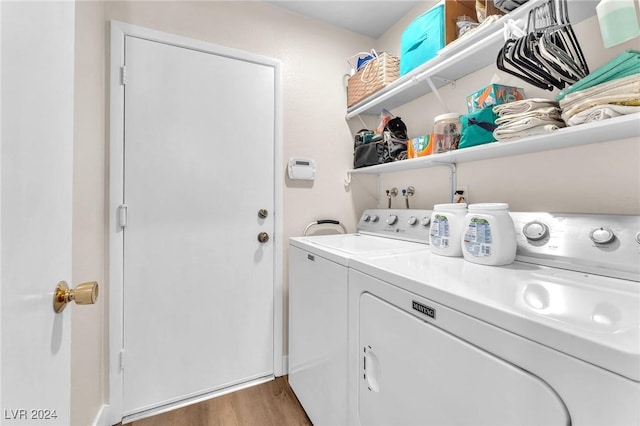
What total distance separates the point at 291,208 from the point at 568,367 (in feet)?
5.42

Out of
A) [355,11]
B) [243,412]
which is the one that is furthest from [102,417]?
[355,11]

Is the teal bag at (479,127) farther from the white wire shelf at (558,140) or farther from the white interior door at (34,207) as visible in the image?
the white interior door at (34,207)

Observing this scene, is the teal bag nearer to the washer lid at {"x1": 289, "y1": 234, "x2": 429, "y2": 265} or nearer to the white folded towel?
the white folded towel

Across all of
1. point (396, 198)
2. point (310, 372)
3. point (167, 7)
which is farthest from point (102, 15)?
point (310, 372)

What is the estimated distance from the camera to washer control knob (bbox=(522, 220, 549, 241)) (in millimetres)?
1004

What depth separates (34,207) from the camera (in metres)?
0.48

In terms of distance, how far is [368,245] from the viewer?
4.98ft

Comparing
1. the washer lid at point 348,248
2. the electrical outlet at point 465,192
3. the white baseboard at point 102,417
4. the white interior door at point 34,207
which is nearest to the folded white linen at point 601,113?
the electrical outlet at point 465,192

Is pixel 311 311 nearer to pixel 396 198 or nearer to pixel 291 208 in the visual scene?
pixel 291 208

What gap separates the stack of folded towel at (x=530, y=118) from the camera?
3.11ft

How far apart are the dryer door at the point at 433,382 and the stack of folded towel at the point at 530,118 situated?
800mm

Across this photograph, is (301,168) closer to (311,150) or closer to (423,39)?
(311,150)

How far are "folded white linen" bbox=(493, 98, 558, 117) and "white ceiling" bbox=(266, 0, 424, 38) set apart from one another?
52.8 inches

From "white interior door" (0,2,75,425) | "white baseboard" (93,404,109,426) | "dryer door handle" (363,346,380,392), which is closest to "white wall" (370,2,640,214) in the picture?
"dryer door handle" (363,346,380,392)
